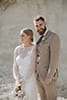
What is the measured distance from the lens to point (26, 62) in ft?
8.28

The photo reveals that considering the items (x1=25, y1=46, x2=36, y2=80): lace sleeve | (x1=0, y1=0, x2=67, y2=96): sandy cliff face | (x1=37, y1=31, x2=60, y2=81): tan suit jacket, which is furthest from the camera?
(x1=0, y1=0, x2=67, y2=96): sandy cliff face

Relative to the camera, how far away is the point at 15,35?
598 centimetres

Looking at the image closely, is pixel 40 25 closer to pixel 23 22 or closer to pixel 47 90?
pixel 47 90

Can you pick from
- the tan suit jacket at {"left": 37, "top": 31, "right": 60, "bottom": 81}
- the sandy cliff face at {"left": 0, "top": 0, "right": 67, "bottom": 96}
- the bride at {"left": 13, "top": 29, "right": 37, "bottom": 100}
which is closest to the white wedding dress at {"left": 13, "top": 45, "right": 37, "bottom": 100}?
the bride at {"left": 13, "top": 29, "right": 37, "bottom": 100}

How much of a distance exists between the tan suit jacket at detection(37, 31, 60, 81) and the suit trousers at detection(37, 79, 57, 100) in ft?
0.25

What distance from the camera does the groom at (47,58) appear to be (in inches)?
92.7

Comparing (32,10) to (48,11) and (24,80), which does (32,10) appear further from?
(24,80)

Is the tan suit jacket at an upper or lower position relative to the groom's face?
lower

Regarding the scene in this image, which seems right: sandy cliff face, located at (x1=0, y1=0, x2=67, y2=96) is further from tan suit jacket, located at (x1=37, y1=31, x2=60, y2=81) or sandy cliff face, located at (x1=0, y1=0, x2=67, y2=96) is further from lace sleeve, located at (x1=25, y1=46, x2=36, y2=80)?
tan suit jacket, located at (x1=37, y1=31, x2=60, y2=81)

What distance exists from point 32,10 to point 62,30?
74cm

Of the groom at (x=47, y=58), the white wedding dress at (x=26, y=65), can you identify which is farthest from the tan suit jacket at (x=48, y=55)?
the white wedding dress at (x=26, y=65)

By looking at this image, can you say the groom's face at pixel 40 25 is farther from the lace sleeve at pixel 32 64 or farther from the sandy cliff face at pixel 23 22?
the sandy cliff face at pixel 23 22

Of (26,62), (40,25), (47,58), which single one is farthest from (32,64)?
(40,25)

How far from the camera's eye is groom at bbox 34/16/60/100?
7.72 ft
